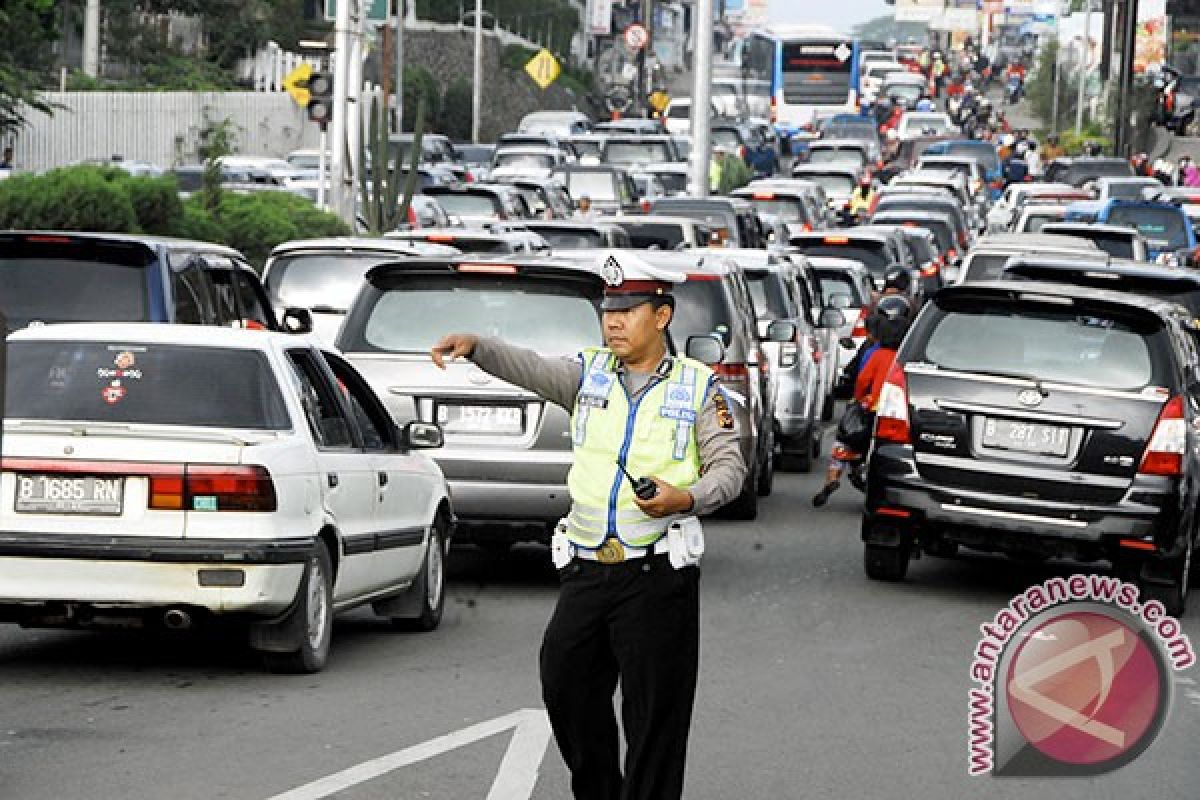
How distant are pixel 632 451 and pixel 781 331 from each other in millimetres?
12128

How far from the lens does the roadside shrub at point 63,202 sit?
74.6ft

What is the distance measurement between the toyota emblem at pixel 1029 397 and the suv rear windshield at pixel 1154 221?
2658 centimetres

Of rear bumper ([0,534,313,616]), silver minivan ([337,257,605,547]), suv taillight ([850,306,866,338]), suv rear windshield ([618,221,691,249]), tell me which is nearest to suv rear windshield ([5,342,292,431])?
rear bumper ([0,534,313,616])

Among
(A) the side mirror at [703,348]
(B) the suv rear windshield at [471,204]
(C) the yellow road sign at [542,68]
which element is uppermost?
(C) the yellow road sign at [542,68]

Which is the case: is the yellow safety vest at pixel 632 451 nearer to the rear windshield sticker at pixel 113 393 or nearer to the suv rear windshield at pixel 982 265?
the rear windshield sticker at pixel 113 393

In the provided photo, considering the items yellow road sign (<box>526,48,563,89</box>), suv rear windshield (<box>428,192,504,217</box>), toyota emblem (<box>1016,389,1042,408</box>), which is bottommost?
suv rear windshield (<box>428,192,504,217</box>)

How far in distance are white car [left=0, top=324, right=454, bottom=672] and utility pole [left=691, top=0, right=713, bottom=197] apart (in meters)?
29.8

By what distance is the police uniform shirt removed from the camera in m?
7.14

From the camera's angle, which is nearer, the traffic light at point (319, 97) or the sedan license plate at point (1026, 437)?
the sedan license plate at point (1026, 437)

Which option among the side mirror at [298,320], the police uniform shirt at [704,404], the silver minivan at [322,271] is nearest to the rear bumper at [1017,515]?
the side mirror at [298,320]

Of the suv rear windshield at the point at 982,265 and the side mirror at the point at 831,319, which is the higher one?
the suv rear windshield at the point at 982,265

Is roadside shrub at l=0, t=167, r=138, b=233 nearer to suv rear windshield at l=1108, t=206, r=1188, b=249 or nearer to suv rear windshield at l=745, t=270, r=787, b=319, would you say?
suv rear windshield at l=745, t=270, r=787, b=319

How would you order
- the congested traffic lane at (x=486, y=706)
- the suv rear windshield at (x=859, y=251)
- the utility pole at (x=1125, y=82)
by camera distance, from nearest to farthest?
the congested traffic lane at (x=486, y=706) < the suv rear windshield at (x=859, y=251) < the utility pole at (x=1125, y=82)

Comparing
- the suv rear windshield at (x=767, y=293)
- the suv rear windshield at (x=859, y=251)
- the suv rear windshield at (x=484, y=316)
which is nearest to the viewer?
the suv rear windshield at (x=484, y=316)
